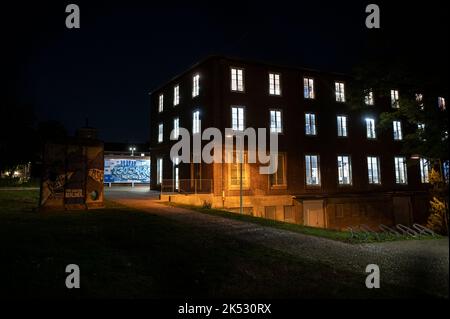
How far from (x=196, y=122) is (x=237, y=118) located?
127 inches

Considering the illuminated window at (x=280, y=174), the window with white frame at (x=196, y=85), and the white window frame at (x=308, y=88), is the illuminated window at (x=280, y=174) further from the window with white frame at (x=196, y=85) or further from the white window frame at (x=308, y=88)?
the window with white frame at (x=196, y=85)

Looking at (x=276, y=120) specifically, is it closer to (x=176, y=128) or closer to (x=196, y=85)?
(x=196, y=85)

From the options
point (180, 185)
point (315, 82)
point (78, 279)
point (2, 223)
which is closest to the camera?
point (78, 279)

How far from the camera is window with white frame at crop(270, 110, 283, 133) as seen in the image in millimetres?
23433

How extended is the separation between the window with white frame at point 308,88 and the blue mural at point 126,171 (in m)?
22.2

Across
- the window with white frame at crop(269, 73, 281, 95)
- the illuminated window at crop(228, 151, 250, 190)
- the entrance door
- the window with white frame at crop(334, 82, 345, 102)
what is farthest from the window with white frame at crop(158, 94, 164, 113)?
the entrance door

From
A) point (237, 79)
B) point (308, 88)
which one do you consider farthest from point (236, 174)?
point (308, 88)

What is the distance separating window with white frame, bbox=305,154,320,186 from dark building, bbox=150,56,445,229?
78 millimetres

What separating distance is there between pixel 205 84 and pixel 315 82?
9110 mm

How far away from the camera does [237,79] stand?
74.1 feet

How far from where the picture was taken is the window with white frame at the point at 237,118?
22141mm

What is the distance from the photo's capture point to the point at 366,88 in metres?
11.5
